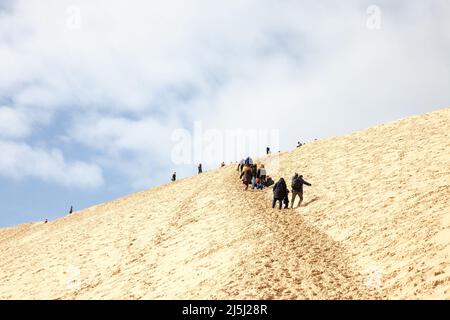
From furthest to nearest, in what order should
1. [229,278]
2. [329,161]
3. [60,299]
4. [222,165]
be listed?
[222,165] → [329,161] → [60,299] → [229,278]

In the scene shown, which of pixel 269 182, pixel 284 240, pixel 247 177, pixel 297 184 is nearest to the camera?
pixel 284 240

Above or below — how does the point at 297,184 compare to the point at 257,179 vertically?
below

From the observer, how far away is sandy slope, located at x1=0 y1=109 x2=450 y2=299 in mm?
12219

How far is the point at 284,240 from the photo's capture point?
54.1 feet

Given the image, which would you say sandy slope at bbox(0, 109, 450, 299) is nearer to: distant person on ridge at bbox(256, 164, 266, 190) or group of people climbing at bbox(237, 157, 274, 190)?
distant person on ridge at bbox(256, 164, 266, 190)

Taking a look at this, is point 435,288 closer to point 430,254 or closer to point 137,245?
point 430,254

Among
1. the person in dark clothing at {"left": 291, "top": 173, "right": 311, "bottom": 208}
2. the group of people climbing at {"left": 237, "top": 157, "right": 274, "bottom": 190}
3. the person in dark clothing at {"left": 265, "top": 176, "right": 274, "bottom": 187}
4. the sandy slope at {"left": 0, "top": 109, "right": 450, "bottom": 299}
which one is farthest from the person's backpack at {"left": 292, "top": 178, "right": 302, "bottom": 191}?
the person in dark clothing at {"left": 265, "top": 176, "right": 274, "bottom": 187}

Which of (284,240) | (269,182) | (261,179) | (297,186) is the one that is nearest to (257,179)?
(261,179)

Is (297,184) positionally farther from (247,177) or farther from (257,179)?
(247,177)

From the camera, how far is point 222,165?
133 ft

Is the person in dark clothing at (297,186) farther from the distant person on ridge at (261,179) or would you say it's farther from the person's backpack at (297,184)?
the distant person on ridge at (261,179)

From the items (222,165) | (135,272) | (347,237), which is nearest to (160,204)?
(222,165)

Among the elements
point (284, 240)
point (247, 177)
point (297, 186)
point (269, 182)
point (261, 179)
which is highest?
point (247, 177)

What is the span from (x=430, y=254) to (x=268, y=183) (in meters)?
16.7
